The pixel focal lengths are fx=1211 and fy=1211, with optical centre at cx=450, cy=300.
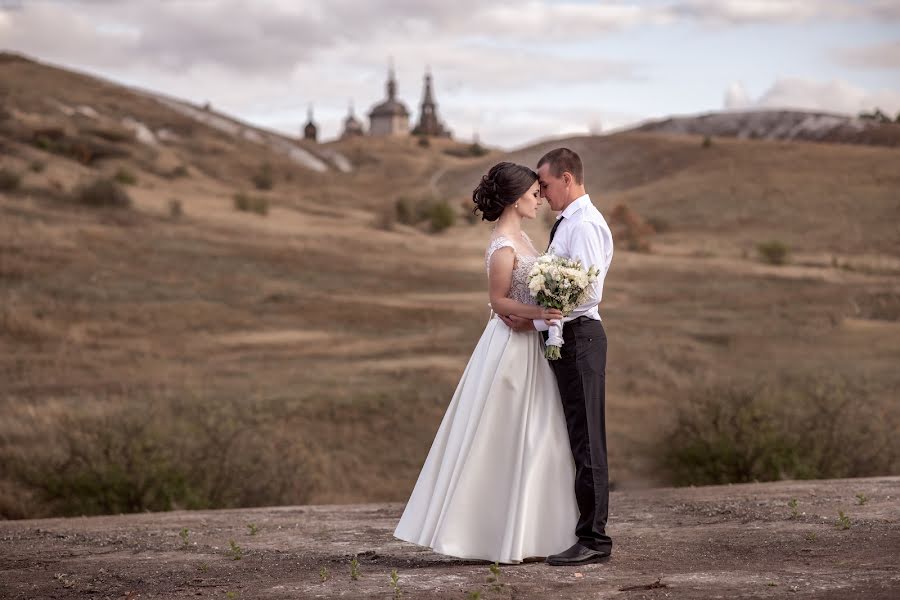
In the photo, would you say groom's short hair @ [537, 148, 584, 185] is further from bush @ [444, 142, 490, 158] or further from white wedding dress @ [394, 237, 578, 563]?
bush @ [444, 142, 490, 158]

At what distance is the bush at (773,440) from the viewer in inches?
864

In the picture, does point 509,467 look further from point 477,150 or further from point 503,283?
point 477,150

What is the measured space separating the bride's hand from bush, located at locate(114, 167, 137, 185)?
5405 cm

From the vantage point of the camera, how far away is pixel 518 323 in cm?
844

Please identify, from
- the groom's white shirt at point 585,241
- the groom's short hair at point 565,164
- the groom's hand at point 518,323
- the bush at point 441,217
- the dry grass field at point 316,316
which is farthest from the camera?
the bush at point 441,217

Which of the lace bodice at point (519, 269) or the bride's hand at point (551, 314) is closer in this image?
the bride's hand at point (551, 314)

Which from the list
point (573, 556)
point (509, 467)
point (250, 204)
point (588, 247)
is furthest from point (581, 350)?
point (250, 204)

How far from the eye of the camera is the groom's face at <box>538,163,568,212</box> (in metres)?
8.16

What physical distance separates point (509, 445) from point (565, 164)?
200cm

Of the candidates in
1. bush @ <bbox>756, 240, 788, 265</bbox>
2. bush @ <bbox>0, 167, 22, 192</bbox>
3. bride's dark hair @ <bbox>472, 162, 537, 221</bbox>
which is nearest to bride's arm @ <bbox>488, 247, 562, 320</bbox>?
bride's dark hair @ <bbox>472, 162, 537, 221</bbox>

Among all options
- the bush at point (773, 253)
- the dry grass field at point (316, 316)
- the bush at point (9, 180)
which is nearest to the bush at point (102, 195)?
the dry grass field at point (316, 316)

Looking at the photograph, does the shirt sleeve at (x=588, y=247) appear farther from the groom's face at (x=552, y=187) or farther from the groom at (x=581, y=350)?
the groom's face at (x=552, y=187)

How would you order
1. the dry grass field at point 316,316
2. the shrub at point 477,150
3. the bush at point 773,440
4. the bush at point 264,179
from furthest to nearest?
1. the shrub at point 477,150
2. the bush at point 264,179
3. the dry grass field at point 316,316
4. the bush at point 773,440

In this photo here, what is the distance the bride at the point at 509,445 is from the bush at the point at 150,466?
12.5 m
